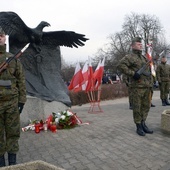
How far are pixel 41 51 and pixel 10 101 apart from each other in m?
3.65

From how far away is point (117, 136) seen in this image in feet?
15.3

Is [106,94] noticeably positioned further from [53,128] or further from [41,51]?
[53,128]

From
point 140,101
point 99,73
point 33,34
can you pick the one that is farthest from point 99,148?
point 99,73

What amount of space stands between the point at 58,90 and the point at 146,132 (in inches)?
103

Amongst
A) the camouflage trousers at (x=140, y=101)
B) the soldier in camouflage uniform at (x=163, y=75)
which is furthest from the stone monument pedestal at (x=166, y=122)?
the soldier in camouflage uniform at (x=163, y=75)

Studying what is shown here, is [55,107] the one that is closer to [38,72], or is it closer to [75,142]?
[38,72]

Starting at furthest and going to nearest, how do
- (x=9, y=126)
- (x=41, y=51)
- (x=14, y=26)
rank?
(x=41, y=51)
(x=14, y=26)
(x=9, y=126)

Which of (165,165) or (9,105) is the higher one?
(9,105)

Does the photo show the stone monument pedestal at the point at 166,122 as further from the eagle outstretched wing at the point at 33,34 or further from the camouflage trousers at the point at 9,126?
the eagle outstretched wing at the point at 33,34

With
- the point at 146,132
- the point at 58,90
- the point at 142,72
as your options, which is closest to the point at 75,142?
the point at 146,132

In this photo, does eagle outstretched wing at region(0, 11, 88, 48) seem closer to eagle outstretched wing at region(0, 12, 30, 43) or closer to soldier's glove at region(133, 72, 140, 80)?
eagle outstretched wing at region(0, 12, 30, 43)

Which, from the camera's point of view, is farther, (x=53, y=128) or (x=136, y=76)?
(x=53, y=128)

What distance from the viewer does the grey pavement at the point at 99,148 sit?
10.9 ft

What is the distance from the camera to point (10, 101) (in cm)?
306
